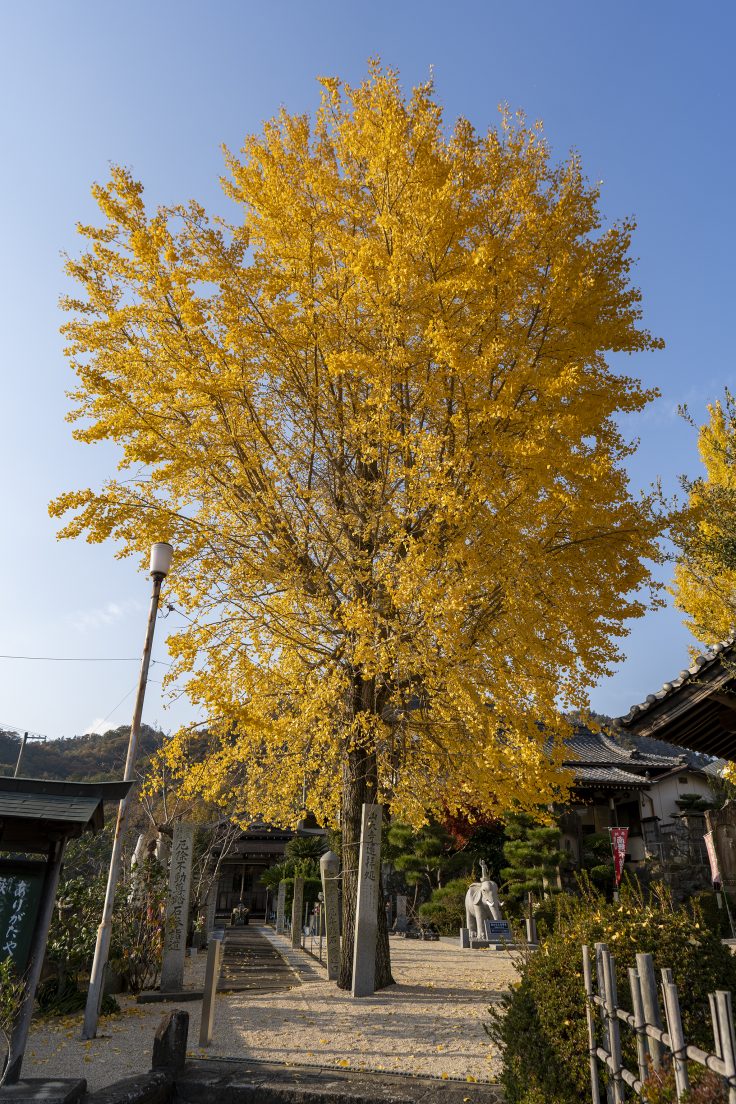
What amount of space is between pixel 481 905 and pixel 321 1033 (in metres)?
10.6

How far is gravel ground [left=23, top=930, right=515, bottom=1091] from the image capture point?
533cm

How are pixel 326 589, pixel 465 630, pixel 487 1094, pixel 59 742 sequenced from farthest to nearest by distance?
pixel 59 742 → pixel 326 589 → pixel 465 630 → pixel 487 1094

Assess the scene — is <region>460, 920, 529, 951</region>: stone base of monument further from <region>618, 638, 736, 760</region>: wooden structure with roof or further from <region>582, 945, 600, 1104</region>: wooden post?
<region>582, 945, 600, 1104</region>: wooden post

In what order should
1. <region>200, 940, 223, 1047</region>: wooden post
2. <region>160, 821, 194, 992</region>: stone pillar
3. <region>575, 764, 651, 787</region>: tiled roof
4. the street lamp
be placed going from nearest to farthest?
<region>200, 940, 223, 1047</region>: wooden post
the street lamp
<region>160, 821, 194, 992</region>: stone pillar
<region>575, 764, 651, 787</region>: tiled roof

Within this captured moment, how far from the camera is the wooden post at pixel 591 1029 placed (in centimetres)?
335

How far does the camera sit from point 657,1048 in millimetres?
2709

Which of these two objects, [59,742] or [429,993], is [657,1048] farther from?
[59,742]

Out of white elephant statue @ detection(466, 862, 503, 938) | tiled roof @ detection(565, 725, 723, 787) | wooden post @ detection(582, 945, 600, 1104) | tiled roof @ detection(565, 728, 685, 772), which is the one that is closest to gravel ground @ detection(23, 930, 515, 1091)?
wooden post @ detection(582, 945, 600, 1104)

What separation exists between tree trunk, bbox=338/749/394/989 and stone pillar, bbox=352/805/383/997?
0.83ft

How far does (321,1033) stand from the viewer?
20.3 feet

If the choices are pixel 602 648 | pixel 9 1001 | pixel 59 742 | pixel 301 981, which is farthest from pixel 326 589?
pixel 59 742

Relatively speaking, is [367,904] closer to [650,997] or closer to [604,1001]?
[604,1001]

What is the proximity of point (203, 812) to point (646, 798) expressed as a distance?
15.0 meters

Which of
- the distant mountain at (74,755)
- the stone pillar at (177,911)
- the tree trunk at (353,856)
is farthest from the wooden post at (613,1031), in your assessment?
the distant mountain at (74,755)
